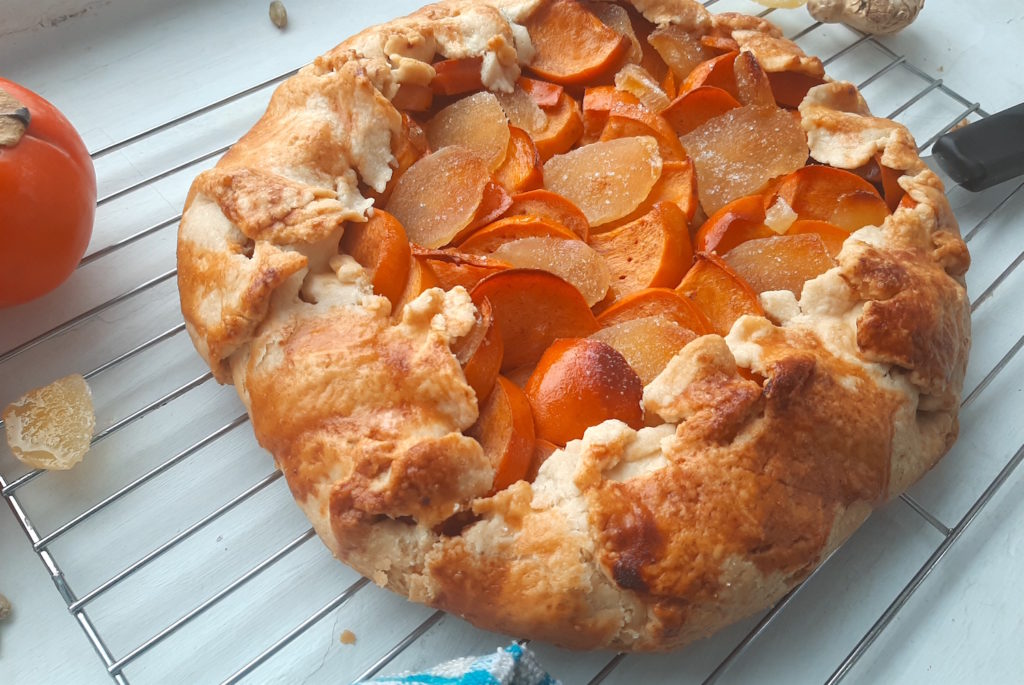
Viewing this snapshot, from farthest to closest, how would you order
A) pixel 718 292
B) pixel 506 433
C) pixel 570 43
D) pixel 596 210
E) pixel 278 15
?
pixel 278 15, pixel 570 43, pixel 596 210, pixel 718 292, pixel 506 433

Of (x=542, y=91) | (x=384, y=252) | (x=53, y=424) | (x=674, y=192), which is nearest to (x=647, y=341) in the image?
(x=674, y=192)

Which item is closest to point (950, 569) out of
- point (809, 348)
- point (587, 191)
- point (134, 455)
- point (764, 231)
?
point (809, 348)

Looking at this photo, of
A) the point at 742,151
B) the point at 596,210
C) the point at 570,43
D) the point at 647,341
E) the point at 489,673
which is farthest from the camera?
the point at 570,43

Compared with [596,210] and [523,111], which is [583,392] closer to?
[596,210]

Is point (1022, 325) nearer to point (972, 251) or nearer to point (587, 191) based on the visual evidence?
point (972, 251)

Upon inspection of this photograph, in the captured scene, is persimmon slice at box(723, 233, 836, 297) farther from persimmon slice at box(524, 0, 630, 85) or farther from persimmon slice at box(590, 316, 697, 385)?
persimmon slice at box(524, 0, 630, 85)

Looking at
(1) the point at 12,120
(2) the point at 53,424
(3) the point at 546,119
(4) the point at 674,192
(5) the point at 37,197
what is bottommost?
(2) the point at 53,424
